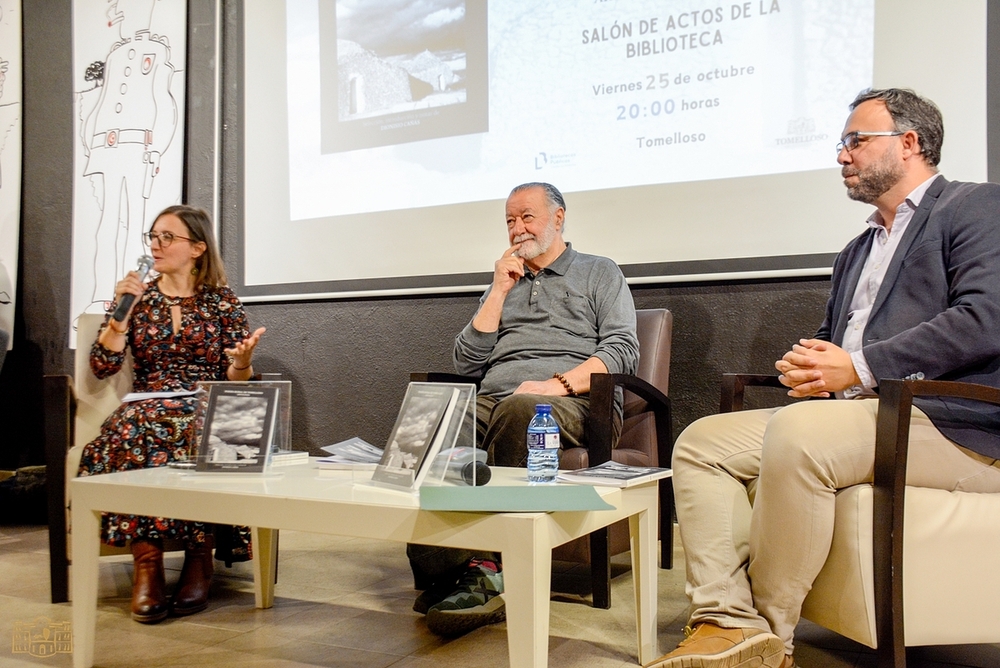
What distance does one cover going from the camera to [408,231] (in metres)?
3.23

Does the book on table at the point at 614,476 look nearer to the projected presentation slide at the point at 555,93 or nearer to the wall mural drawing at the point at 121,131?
the projected presentation slide at the point at 555,93

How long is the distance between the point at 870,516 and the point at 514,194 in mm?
1520

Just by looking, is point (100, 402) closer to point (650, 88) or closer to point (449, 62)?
point (449, 62)

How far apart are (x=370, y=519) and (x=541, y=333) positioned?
123 cm

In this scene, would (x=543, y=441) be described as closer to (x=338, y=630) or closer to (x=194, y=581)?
(x=338, y=630)

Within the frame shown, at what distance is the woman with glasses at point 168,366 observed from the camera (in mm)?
2057

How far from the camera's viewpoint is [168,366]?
Result: 2.46 metres

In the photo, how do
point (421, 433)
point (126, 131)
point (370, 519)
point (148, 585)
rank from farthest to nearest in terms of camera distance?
1. point (126, 131)
2. point (148, 585)
3. point (421, 433)
4. point (370, 519)

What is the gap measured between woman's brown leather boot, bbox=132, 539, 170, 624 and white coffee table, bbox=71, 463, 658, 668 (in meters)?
0.29

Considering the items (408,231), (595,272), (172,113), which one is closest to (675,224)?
(595,272)

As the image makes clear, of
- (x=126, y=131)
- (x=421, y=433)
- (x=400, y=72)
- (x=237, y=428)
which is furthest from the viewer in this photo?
(x=126, y=131)

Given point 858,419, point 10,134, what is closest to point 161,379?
point 858,419

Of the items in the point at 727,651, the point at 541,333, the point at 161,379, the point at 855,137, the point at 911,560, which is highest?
the point at 855,137

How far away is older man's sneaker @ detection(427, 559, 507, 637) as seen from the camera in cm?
176
